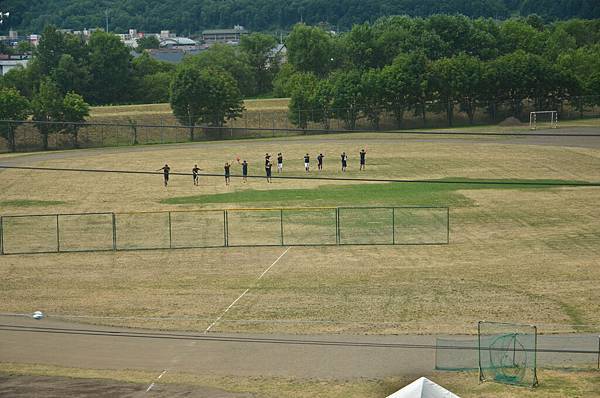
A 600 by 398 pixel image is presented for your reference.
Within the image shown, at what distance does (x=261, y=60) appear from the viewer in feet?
462

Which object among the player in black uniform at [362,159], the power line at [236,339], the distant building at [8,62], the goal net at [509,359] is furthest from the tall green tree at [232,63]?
the goal net at [509,359]

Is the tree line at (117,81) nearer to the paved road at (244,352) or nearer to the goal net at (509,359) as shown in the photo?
the paved road at (244,352)

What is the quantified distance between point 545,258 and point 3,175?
40.8 meters

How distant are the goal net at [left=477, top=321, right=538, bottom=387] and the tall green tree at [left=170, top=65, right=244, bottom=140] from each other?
69.8m

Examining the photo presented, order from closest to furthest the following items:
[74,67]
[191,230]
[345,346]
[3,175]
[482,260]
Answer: [345,346] → [482,260] → [191,230] → [3,175] → [74,67]

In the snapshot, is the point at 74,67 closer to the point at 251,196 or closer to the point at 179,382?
the point at 251,196

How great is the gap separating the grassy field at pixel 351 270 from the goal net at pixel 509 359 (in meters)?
0.49

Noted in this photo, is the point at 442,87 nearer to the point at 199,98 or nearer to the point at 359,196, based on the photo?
→ the point at 199,98

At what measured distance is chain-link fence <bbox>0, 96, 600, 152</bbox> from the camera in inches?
3487

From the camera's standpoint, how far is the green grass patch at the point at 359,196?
171 feet

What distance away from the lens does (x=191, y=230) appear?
1829 inches

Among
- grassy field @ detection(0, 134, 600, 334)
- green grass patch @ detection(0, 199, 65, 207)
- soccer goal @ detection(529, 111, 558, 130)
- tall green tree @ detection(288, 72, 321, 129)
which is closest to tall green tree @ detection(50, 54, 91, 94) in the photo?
tall green tree @ detection(288, 72, 321, 129)

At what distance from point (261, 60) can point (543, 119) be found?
5172 cm

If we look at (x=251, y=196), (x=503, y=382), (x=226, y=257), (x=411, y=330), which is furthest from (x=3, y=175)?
(x=503, y=382)
